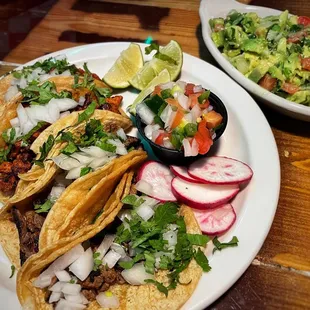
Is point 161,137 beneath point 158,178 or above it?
above

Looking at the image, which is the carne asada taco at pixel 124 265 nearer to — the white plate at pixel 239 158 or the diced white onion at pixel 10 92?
the white plate at pixel 239 158

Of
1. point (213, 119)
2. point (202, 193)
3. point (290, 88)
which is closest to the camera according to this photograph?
point (202, 193)

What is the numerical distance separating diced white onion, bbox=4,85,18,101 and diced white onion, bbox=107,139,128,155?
965 millimetres

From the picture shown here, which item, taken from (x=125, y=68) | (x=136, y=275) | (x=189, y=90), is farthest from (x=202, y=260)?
(x=125, y=68)

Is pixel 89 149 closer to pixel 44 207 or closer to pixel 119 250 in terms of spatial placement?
pixel 44 207

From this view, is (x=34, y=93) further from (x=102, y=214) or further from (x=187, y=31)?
(x=187, y=31)

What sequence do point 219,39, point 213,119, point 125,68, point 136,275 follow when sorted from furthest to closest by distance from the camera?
point 219,39 → point 125,68 → point 213,119 → point 136,275

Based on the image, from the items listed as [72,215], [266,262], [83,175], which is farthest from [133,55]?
[266,262]

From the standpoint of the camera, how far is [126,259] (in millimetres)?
2109

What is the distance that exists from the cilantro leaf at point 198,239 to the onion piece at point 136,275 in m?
0.28

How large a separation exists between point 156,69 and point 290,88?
1009 mm

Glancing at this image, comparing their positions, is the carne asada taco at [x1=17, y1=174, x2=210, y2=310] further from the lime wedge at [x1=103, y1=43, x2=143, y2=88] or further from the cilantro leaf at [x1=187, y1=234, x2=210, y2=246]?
the lime wedge at [x1=103, y1=43, x2=143, y2=88]

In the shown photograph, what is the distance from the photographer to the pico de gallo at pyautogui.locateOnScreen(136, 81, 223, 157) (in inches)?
90.0

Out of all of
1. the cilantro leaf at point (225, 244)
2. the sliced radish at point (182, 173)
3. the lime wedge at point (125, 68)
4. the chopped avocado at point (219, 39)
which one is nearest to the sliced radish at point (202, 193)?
the sliced radish at point (182, 173)
